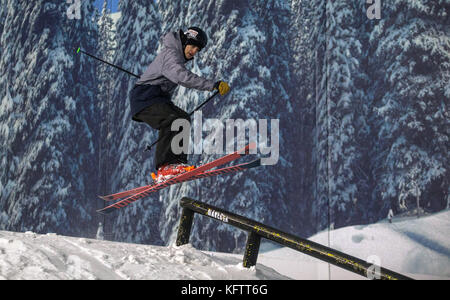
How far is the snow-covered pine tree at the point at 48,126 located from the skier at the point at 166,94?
3027 mm

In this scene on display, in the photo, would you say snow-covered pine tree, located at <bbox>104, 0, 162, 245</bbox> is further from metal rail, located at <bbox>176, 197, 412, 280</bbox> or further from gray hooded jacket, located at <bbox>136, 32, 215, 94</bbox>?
metal rail, located at <bbox>176, 197, 412, 280</bbox>

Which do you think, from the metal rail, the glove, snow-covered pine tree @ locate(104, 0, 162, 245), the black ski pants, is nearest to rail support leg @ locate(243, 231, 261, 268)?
the metal rail

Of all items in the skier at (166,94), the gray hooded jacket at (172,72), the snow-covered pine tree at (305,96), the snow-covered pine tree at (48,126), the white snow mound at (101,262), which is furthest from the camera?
the snow-covered pine tree at (48,126)

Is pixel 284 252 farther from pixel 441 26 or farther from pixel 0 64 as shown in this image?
pixel 0 64

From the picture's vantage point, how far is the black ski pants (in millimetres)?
2617

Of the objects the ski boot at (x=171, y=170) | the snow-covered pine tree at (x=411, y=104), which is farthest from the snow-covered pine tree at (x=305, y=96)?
the ski boot at (x=171, y=170)

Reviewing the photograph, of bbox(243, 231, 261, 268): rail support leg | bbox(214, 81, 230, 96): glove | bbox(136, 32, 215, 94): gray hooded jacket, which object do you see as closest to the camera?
bbox(243, 231, 261, 268): rail support leg

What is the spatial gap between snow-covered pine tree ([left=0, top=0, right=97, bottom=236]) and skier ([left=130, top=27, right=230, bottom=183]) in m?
3.03

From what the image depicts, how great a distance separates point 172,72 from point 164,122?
30 centimetres

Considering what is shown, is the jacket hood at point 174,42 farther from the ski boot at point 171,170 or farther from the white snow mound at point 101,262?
the white snow mound at point 101,262

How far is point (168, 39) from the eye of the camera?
2.65 metres

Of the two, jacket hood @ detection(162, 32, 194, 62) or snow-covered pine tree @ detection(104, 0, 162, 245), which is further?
snow-covered pine tree @ detection(104, 0, 162, 245)

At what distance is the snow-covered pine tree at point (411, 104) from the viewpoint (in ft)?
14.4

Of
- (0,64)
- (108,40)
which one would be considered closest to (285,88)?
(108,40)
